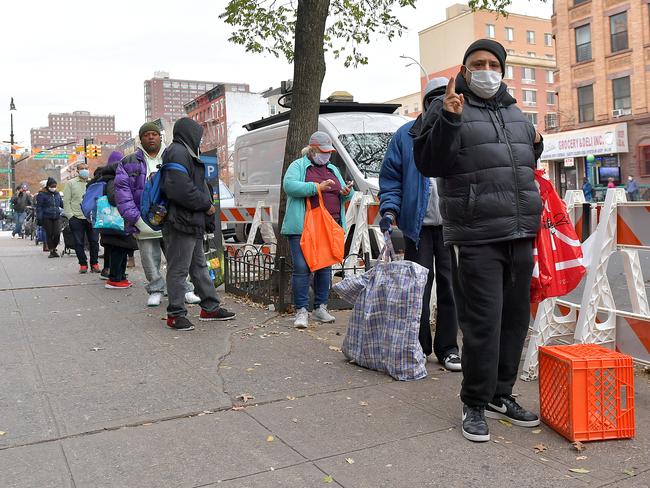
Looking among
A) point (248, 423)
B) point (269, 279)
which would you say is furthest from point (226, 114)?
point (248, 423)

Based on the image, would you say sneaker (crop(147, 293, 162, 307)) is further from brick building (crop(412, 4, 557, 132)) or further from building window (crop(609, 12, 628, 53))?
brick building (crop(412, 4, 557, 132))

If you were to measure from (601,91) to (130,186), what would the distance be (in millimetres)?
35172

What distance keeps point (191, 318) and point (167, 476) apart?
153 inches

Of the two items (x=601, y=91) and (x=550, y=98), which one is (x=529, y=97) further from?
(x=601, y=91)

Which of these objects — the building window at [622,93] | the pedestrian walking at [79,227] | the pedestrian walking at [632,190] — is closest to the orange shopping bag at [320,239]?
the pedestrian walking at [79,227]

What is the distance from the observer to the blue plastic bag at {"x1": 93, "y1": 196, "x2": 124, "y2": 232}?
901 cm

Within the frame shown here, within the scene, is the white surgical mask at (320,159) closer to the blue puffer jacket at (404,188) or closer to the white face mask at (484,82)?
the blue puffer jacket at (404,188)

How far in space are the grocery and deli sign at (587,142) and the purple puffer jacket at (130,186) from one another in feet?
100

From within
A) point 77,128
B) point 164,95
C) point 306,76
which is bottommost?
point 306,76

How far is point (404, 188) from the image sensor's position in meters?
4.84

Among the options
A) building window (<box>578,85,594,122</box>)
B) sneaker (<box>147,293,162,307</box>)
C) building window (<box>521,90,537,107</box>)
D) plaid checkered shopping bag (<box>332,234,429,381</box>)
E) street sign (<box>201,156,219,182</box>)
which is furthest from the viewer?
building window (<box>521,90,537,107</box>)

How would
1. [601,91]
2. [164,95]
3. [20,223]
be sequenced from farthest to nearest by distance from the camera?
[164,95]
[601,91]
[20,223]

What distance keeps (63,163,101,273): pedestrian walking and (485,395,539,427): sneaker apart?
30.0 feet

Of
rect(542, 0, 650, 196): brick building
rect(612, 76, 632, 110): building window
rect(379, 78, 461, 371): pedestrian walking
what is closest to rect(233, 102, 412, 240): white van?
rect(379, 78, 461, 371): pedestrian walking
